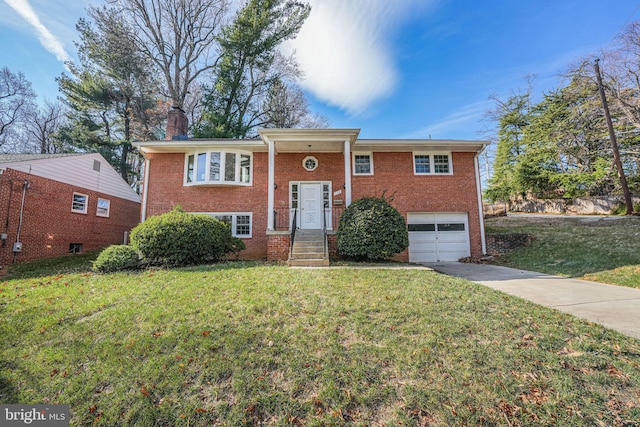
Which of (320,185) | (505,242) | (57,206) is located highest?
(320,185)

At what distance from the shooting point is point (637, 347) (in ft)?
10.1

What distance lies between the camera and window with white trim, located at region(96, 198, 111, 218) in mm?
13255

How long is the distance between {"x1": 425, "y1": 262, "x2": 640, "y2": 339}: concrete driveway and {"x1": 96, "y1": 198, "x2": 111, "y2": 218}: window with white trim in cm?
1605

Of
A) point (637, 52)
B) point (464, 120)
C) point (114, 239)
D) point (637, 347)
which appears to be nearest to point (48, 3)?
point (114, 239)

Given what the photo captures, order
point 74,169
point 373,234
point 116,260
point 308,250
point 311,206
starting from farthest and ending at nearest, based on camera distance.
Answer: point 74,169, point 311,206, point 308,250, point 373,234, point 116,260

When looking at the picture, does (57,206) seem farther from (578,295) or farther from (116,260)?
(578,295)

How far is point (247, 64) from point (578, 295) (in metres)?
21.3

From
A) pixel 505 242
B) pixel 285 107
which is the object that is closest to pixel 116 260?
pixel 505 242

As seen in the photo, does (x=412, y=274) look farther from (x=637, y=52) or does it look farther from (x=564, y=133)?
(x=637, y=52)

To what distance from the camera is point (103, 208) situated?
13.5m

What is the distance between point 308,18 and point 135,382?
22.3 m

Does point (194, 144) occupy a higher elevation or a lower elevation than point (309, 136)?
higher

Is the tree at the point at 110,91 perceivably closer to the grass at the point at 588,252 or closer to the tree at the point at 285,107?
the tree at the point at 285,107

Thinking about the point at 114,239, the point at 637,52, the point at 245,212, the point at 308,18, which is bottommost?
the point at 114,239
